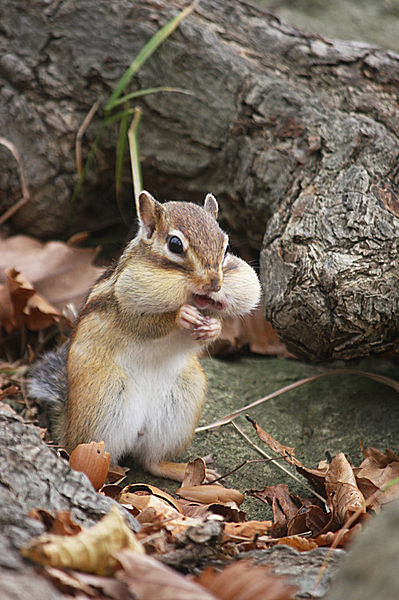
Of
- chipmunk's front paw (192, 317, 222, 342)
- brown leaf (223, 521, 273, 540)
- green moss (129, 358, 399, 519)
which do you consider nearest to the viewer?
brown leaf (223, 521, 273, 540)

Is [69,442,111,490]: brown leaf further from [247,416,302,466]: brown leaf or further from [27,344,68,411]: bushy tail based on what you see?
[247,416,302,466]: brown leaf

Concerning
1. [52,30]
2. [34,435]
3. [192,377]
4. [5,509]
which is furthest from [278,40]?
[5,509]

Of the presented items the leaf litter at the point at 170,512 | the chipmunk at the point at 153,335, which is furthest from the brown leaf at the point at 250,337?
the chipmunk at the point at 153,335

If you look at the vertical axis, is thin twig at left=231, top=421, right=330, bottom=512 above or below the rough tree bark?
below

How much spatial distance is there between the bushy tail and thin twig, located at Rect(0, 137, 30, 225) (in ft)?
4.50

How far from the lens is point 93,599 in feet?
5.43

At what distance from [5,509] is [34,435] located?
14.8 inches

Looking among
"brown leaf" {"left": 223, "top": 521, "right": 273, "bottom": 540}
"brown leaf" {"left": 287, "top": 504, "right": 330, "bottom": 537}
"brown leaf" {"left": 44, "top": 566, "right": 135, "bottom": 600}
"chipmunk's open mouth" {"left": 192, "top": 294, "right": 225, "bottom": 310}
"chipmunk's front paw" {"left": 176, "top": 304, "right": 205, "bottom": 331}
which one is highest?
"chipmunk's open mouth" {"left": 192, "top": 294, "right": 225, "bottom": 310}

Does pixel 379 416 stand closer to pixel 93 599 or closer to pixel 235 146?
pixel 235 146

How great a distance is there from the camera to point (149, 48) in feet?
13.3

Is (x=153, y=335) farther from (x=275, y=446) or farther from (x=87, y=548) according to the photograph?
(x=87, y=548)

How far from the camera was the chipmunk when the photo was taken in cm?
276

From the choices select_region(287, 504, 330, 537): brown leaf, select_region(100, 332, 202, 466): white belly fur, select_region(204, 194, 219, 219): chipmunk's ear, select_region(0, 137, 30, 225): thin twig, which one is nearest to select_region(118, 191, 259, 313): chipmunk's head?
select_region(204, 194, 219, 219): chipmunk's ear

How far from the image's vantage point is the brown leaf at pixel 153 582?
1.54m
